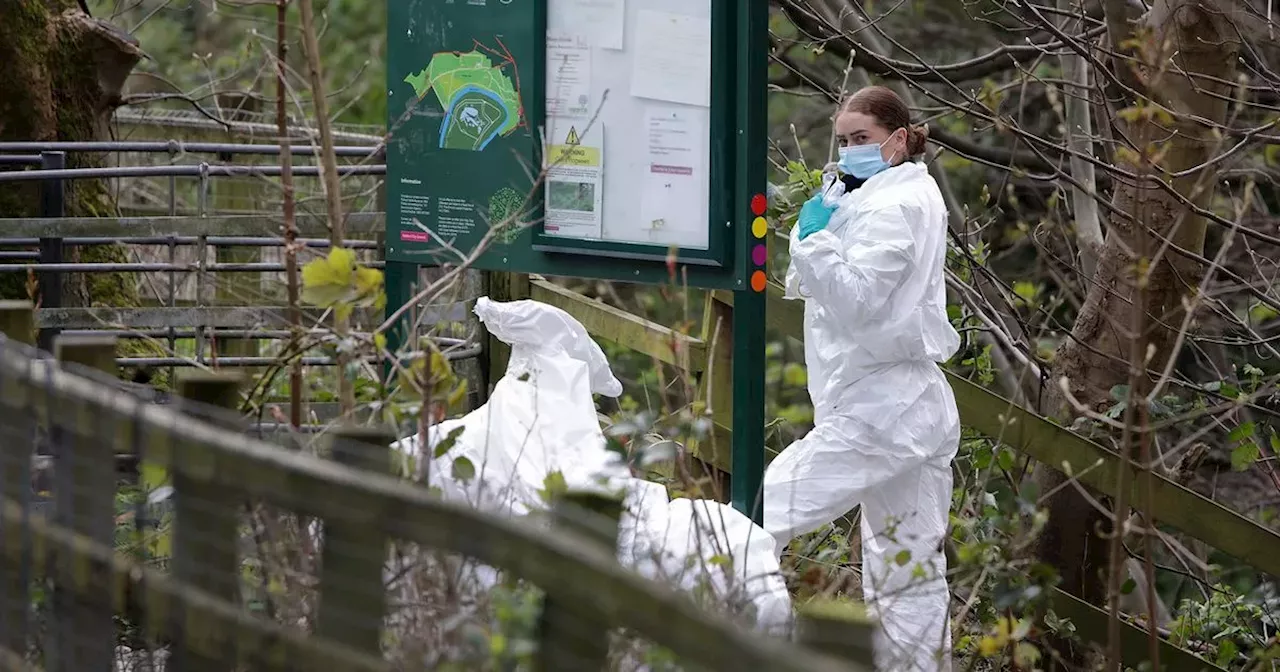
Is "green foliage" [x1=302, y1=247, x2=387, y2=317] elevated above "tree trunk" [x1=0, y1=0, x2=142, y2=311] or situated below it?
below

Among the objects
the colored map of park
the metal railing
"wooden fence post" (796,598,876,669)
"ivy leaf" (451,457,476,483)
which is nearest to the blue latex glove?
the colored map of park

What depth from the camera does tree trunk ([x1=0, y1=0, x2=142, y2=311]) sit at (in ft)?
25.3

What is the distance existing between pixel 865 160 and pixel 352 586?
303cm

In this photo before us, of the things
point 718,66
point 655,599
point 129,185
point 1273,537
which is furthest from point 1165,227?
point 129,185

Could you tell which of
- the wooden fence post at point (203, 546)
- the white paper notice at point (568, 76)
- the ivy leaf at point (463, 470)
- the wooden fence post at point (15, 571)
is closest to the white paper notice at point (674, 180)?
the white paper notice at point (568, 76)

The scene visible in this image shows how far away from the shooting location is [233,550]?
8.56 ft

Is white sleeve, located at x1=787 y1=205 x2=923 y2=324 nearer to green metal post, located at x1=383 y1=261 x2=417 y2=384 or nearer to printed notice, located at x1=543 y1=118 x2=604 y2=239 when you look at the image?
printed notice, located at x1=543 y1=118 x2=604 y2=239

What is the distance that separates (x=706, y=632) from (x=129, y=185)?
9.44 meters

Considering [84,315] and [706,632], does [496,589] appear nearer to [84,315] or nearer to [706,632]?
[706,632]

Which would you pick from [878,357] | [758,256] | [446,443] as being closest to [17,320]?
[446,443]

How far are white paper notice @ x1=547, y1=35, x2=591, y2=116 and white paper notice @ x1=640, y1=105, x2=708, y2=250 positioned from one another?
28 centimetres

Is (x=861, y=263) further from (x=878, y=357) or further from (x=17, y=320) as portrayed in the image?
(x=17, y=320)

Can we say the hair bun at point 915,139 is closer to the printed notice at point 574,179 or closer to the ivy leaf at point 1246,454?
the printed notice at point 574,179

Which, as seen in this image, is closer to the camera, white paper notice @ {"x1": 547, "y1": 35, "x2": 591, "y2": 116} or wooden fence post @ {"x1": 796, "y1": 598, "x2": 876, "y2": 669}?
wooden fence post @ {"x1": 796, "y1": 598, "x2": 876, "y2": 669}
